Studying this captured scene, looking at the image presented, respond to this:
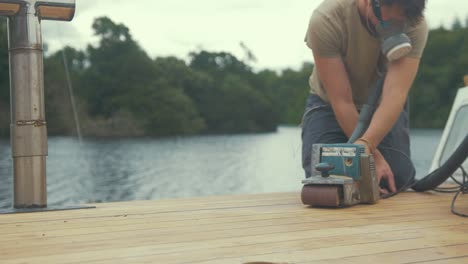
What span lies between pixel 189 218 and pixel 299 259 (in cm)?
63

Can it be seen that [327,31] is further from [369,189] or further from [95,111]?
[95,111]

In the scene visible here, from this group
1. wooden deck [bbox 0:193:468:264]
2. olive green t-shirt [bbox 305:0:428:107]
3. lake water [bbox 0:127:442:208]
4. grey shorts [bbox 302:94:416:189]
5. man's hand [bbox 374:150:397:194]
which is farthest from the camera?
lake water [bbox 0:127:442:208]

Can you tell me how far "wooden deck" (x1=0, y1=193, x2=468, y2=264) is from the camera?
4.05ft

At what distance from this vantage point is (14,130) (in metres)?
1.96

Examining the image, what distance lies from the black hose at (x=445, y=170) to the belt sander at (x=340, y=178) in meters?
0.33

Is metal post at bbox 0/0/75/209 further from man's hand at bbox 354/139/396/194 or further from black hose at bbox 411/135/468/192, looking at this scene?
black hose at bbox 411/135/468/192

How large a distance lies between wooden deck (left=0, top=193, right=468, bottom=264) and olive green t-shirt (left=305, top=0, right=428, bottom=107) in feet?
2.02

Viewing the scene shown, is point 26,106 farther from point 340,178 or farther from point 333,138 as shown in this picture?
point 333,138

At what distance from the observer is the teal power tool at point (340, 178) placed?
6.43ft

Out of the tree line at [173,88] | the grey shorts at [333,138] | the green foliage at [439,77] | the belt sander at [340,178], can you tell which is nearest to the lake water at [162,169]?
the tree line at [173,88]

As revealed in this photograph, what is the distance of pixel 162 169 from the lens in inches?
828

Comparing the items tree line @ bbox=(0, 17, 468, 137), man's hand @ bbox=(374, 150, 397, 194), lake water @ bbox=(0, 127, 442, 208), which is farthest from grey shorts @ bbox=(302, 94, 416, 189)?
lake water @ bbox=(0, 127, 442, 208)

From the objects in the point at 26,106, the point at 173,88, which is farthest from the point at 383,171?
the point at 173,88

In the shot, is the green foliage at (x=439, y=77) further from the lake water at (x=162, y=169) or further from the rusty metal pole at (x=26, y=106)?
the rusty metal pole at (x=26, y=106)
